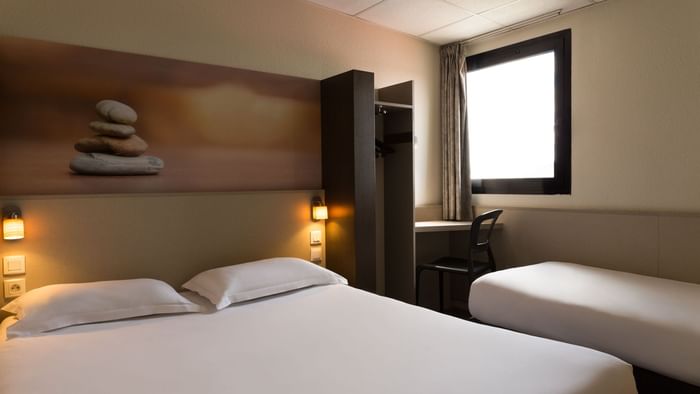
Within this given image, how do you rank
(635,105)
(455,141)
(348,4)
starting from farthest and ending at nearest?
(455,141), (348,4), (635,105)

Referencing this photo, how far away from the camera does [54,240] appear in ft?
7.22

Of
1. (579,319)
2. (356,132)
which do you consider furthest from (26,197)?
(579,319)

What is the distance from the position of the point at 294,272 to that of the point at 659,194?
2.47m

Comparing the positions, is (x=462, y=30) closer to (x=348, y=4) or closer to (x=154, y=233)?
(x=348, y=4)

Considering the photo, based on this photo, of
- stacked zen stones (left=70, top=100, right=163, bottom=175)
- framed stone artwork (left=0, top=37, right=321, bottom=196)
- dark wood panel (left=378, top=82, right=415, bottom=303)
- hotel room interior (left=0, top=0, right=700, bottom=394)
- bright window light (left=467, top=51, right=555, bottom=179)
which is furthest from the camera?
bright window light (left=467, top=51, right=555, bottom=179)

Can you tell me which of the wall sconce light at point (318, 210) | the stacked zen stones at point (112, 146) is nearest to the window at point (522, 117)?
the wall sconce light at point (318, 210)

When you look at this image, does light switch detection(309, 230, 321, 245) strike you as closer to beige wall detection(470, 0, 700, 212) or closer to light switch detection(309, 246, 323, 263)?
light switch detection(309, 246, 323, 263)

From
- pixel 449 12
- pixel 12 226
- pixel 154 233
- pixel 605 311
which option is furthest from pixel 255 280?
pixel 449 12

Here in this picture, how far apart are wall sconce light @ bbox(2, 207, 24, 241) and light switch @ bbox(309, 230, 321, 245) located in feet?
5.37

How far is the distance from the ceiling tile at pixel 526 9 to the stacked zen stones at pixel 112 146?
266cm

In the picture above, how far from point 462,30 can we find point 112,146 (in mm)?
2877

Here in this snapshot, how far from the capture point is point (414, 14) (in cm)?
337

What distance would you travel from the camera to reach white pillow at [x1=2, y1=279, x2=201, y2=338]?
1.80 m

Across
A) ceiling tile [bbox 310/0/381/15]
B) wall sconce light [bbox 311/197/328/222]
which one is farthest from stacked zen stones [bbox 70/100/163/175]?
ceiling tile [bbox 310/0/381/15]
